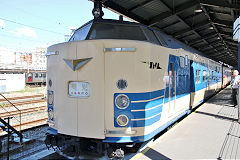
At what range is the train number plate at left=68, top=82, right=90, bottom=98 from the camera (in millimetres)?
3717

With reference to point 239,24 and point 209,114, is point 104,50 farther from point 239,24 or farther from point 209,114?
point 209,114

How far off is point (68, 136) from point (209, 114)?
601 cm

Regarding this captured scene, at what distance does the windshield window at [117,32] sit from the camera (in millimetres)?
4535

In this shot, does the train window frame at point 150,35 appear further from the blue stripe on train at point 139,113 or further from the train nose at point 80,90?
the blue stripe on train at point 139,113

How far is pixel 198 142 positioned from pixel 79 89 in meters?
3.17

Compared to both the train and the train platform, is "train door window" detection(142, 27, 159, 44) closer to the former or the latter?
the train

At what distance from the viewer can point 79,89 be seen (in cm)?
377

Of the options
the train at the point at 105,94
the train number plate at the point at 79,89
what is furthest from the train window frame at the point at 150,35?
the train number plate at the point at 79,89

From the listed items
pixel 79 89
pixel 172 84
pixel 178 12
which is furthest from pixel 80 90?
pixel 178 12

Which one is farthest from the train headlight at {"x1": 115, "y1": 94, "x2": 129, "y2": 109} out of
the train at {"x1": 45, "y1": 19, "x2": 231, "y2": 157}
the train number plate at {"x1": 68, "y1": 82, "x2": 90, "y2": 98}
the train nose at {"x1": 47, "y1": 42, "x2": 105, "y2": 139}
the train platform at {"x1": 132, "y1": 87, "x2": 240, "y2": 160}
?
the train platform at {"x1": 132, "y1": 87, "x2": 240, "y2": 160}

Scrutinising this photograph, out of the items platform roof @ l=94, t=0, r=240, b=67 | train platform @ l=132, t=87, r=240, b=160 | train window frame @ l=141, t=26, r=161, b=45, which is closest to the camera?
train platform @ l=132, t=87, r=240, b=160

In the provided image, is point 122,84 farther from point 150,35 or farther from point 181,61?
point 181,61

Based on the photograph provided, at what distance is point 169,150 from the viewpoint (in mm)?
4137

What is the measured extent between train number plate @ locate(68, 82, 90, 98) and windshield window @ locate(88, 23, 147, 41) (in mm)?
1378
